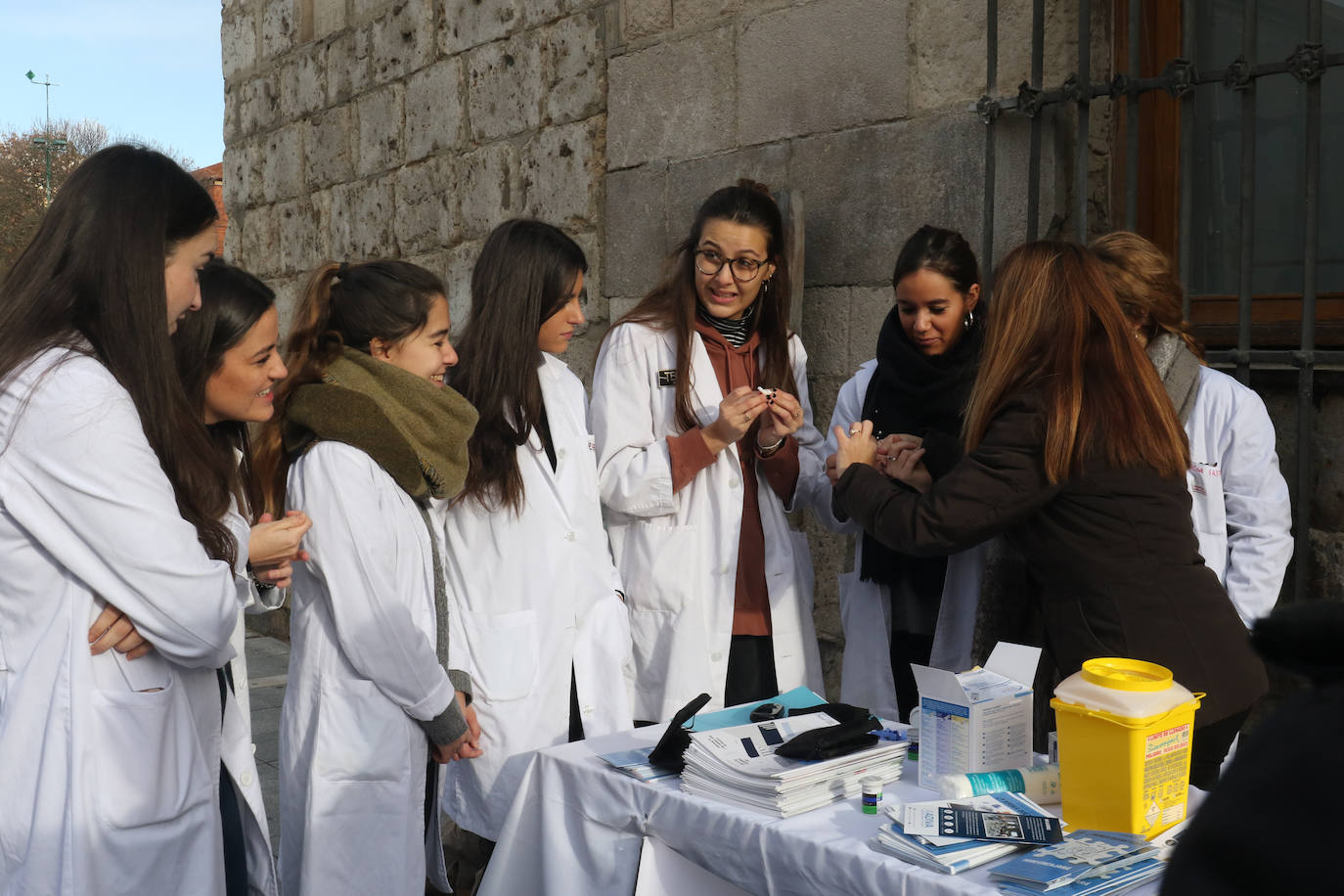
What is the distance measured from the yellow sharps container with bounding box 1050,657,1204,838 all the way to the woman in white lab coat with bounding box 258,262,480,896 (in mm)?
1264

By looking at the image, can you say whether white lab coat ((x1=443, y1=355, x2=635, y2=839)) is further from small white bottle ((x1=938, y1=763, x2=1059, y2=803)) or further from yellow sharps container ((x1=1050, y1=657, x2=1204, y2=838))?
yellow sharps container ((x1=1050, y1=657, x2=1204, y2=838))

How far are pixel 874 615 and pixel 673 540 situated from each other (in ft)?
1.90

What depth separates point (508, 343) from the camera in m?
2.96

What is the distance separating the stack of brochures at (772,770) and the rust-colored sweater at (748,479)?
106cm

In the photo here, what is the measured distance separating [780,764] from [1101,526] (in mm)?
766

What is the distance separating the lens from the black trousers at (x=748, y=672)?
10.8ft

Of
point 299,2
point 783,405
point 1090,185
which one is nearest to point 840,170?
point 1090,185

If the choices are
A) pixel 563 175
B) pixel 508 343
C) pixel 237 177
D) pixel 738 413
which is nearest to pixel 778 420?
pixel 738 413

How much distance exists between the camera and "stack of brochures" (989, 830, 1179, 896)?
1587mm

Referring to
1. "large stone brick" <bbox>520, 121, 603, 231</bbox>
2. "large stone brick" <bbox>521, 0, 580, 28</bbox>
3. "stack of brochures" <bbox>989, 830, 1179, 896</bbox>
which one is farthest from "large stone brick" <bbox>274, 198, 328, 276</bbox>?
"stack of brochures" <bbox>989, 830, 1179, 896</bbox>

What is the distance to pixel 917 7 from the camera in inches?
149

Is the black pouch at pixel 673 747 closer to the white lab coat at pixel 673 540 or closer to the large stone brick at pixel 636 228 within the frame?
the white lab coat at pixel 673 540

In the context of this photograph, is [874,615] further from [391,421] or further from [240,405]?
[240,405]

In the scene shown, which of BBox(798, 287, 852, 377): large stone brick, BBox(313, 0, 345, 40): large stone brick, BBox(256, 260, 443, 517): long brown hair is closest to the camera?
BBox(256, 260, 443, 517): long brown hair
